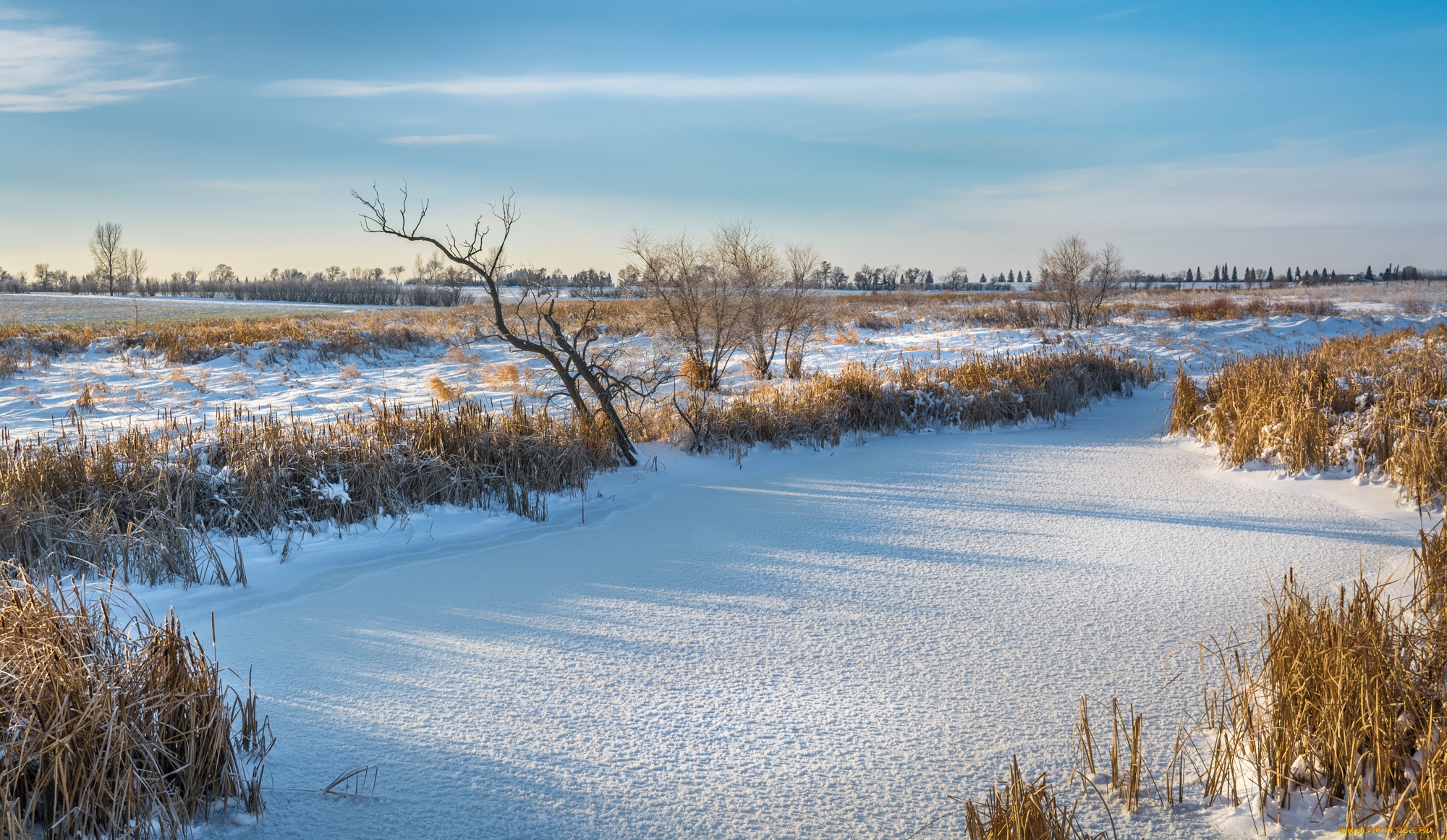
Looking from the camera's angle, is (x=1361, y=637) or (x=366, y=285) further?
(x=366, y=285)

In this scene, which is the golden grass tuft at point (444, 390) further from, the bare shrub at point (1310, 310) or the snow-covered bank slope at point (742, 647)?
the bare shrub at point (1310, 310)

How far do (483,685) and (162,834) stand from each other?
1.19 meters

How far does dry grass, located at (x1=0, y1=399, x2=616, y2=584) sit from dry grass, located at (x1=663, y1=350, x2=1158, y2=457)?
1810mm

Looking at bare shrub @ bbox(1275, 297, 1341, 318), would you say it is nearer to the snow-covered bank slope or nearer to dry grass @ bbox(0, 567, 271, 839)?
the snow-covered bank slope

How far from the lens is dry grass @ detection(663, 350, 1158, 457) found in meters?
8.62

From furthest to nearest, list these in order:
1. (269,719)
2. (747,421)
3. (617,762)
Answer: (747,421), (269,719), (617,762)

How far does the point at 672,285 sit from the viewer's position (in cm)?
1401

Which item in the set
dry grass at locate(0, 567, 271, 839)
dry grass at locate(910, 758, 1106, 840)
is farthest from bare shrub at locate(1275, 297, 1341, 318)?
dry grass at locate(0, 567, 271, 839)

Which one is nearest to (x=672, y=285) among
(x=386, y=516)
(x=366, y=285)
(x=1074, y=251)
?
(x=386, y=516)

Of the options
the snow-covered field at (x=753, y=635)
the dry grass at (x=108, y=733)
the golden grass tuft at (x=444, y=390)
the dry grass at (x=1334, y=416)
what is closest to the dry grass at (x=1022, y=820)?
the snow-covered field at (x=753, y=635)

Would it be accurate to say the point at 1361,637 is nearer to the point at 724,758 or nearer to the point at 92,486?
the point at 724,758

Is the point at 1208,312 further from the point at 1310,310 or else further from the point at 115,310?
the point at 115,310

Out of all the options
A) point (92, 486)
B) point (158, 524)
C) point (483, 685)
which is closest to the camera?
point (483, 685)

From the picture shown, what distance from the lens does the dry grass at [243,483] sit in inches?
186
